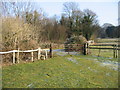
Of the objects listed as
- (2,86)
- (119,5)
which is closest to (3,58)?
(2,86)

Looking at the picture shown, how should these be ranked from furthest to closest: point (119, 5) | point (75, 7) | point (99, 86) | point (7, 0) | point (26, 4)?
point (75, 7) → point (26, 4) → point (7, 0) → point (119, 5) → point (99, 86)

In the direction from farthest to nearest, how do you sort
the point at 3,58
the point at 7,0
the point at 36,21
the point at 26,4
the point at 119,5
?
the point at 36,21
the point at 26,4
the point at 7,0
the point at 3,58
the point at 119,5

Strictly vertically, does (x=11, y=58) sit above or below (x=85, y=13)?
below

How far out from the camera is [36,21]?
17344 mm

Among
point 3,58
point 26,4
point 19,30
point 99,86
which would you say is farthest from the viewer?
point 26,4

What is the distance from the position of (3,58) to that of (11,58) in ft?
1.34

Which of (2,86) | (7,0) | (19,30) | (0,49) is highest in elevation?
(7,0)

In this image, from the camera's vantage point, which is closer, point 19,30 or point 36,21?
point 19,30

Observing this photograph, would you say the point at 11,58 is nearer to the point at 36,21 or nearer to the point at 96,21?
the point at 36,21

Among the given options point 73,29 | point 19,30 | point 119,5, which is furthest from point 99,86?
point 73,29

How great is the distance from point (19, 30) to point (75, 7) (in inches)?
743

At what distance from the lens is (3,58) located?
20.2 feet

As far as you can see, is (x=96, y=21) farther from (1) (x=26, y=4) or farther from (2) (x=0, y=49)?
(2) (x=0, y=49)

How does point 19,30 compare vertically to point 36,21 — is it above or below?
below
